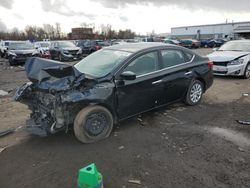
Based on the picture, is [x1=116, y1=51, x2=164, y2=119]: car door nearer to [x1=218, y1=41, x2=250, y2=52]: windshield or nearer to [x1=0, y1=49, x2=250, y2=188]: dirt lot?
[x1=0, y1=49, x2=250, y2=188]: dirt lot

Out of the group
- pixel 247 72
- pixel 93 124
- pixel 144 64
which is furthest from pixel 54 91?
pixel 247 72

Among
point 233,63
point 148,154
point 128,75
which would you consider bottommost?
point 148,154

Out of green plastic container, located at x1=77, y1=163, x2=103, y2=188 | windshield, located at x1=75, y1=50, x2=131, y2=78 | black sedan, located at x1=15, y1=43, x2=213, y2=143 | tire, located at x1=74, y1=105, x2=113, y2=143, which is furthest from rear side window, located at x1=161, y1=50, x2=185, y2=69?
green plastic container, located at x1=77, y1=163, x2=103, y2=188

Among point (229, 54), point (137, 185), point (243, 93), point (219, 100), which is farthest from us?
point (229, 54)

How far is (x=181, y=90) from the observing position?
5.23m

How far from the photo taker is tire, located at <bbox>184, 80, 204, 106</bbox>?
18.1 ft

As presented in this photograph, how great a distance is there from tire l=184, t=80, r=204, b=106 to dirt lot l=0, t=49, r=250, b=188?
46cm

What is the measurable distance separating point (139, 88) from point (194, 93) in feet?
6.57

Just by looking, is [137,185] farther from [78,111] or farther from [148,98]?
[148,98]

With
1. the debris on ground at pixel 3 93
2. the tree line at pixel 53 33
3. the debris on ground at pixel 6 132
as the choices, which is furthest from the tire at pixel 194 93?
the tree line at pixel 53 33

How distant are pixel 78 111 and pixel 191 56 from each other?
3267 mm

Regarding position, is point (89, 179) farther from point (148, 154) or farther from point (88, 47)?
point (88, 47)

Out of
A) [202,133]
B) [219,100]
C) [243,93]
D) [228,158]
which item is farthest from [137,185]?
[243,93]

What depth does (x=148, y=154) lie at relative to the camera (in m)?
3.52
